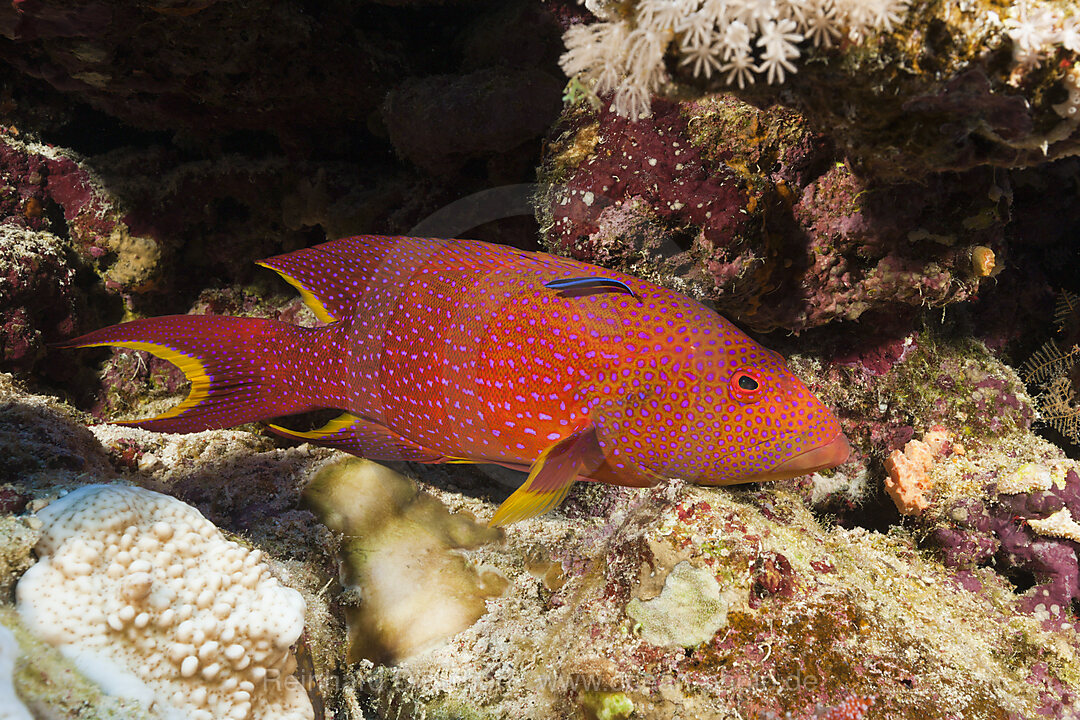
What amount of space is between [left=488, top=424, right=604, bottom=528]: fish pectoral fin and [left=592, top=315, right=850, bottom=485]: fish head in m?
A: 0.10

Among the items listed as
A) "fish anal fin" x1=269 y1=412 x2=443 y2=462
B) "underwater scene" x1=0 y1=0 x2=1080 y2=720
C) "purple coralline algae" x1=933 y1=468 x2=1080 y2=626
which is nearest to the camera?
"underwater scene" x1=0 y1=0 x2=1080 y2=720

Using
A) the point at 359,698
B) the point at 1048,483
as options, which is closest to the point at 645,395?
the point at 359,698

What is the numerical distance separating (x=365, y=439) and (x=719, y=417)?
85.6 inches

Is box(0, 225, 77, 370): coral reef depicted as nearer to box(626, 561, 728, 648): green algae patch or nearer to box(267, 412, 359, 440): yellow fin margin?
box(267, 412, 359, 440): yellow fin margin

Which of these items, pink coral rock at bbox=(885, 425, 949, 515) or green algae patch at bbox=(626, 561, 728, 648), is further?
pink coral rock at bbox=(885, 425, 949, 515)

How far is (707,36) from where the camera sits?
5.79ft

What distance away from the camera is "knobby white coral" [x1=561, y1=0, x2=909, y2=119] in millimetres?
1721

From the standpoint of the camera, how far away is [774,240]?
333cm

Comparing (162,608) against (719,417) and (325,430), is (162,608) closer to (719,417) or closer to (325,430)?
(325,430)

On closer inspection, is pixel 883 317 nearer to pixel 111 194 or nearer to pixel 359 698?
pixel 359 698

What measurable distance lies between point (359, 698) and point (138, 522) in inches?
61.2

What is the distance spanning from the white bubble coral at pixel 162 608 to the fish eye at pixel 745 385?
2.23 m

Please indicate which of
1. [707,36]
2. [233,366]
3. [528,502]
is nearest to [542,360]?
[528,502]

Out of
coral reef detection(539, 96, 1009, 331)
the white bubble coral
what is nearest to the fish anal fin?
the white bubble coral
